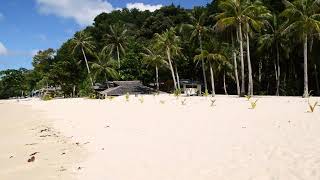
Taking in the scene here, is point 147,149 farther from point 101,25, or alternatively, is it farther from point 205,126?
point 101,25

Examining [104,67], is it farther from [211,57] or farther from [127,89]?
[211,57]

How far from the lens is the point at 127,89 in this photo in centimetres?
5812

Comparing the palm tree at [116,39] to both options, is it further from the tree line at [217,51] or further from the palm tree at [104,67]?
the palm tree at [104,67]

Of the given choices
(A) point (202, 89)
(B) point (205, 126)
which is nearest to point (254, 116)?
(B) point (205, 126)

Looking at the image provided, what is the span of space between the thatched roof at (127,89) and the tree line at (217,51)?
235cm

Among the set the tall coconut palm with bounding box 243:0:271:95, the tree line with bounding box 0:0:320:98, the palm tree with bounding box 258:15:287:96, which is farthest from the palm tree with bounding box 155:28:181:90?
the tall coconut palm with bounding box 243:0:271:95

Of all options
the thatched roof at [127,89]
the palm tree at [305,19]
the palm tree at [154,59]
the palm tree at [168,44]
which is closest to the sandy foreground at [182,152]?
the palm tree at [305,19]

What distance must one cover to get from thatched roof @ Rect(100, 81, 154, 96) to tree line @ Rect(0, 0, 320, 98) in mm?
2352

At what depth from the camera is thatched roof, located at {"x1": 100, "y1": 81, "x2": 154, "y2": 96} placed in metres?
56.5

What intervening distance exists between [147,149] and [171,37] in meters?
44.5

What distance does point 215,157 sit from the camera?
8812 mm

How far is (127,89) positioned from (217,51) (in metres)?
14.6

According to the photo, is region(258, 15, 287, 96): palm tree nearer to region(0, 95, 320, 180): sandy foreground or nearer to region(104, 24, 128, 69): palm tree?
region(104, 24, 128, 69): palm tree

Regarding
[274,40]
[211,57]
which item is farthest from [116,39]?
[274,40]
